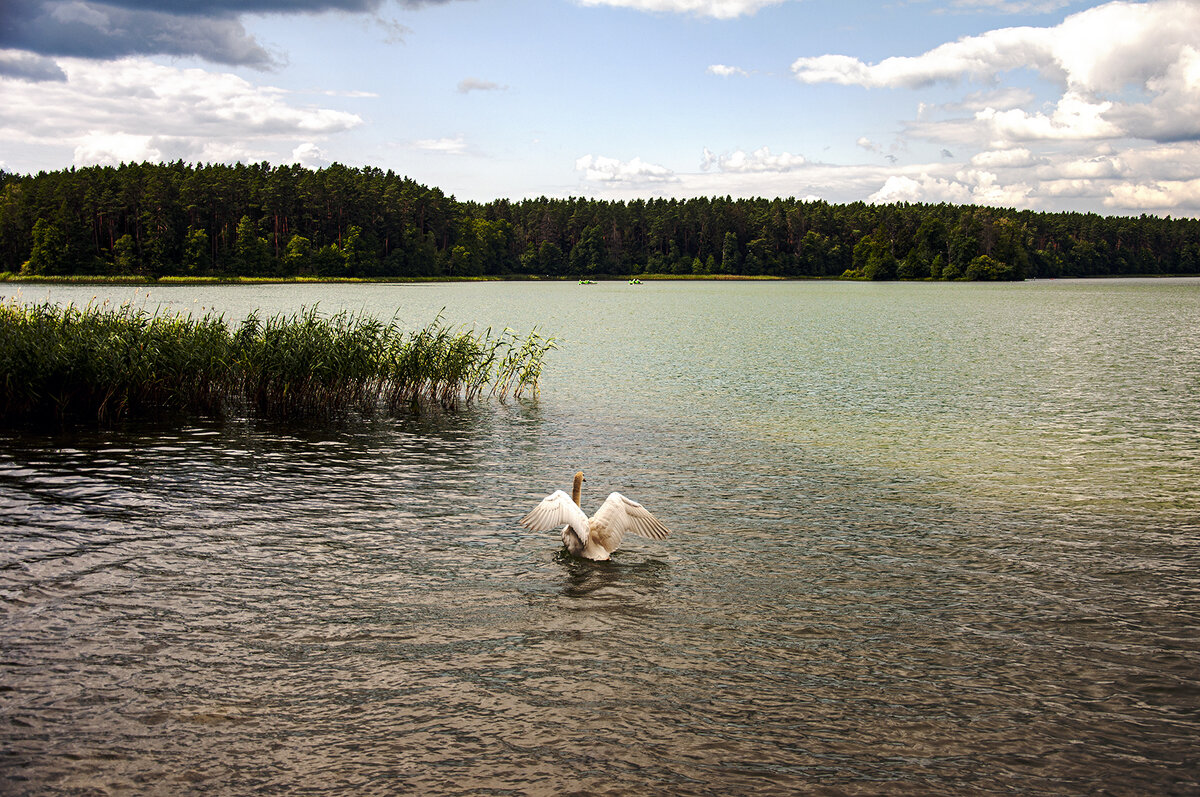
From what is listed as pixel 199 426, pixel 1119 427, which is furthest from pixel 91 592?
pixel 1119 427

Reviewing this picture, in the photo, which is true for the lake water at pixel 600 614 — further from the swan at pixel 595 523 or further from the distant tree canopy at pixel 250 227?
the distant tree canopy at pixel 250 227

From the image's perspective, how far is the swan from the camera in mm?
10781

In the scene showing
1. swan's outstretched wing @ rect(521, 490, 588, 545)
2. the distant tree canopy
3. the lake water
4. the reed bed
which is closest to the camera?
the lake water

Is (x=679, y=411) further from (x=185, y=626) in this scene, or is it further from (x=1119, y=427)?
(x=185, y=626)

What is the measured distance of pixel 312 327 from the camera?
22.2 metres

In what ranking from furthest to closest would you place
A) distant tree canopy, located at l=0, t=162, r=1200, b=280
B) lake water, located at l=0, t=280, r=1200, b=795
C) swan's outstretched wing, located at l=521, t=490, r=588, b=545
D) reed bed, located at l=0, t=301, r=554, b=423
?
distant tree canopy, located at l=0, t=162, r=1200, b=280
reed bed, located at l=0, t=301, r=554, b=423
swan's outstretched wing, located at l=521, t=490, r=588, b=545
lake water, located at l=0, t=280, r=1200, b=795

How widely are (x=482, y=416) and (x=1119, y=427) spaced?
1660 centimetres

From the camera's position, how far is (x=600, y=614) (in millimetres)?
9188

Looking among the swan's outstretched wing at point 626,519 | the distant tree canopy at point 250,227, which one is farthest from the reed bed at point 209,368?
the distant tree canopy at point 250,227

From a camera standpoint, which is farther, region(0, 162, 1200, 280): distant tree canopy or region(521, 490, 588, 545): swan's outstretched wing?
region(0, 162, 1200, 280): distant tree canopy

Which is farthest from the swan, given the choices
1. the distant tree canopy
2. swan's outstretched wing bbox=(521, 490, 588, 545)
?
the distant tree canopy

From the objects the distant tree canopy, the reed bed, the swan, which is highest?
the distant tree canopy

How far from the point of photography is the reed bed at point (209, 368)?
1912 centimetres

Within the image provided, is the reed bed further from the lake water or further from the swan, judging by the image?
the swan
